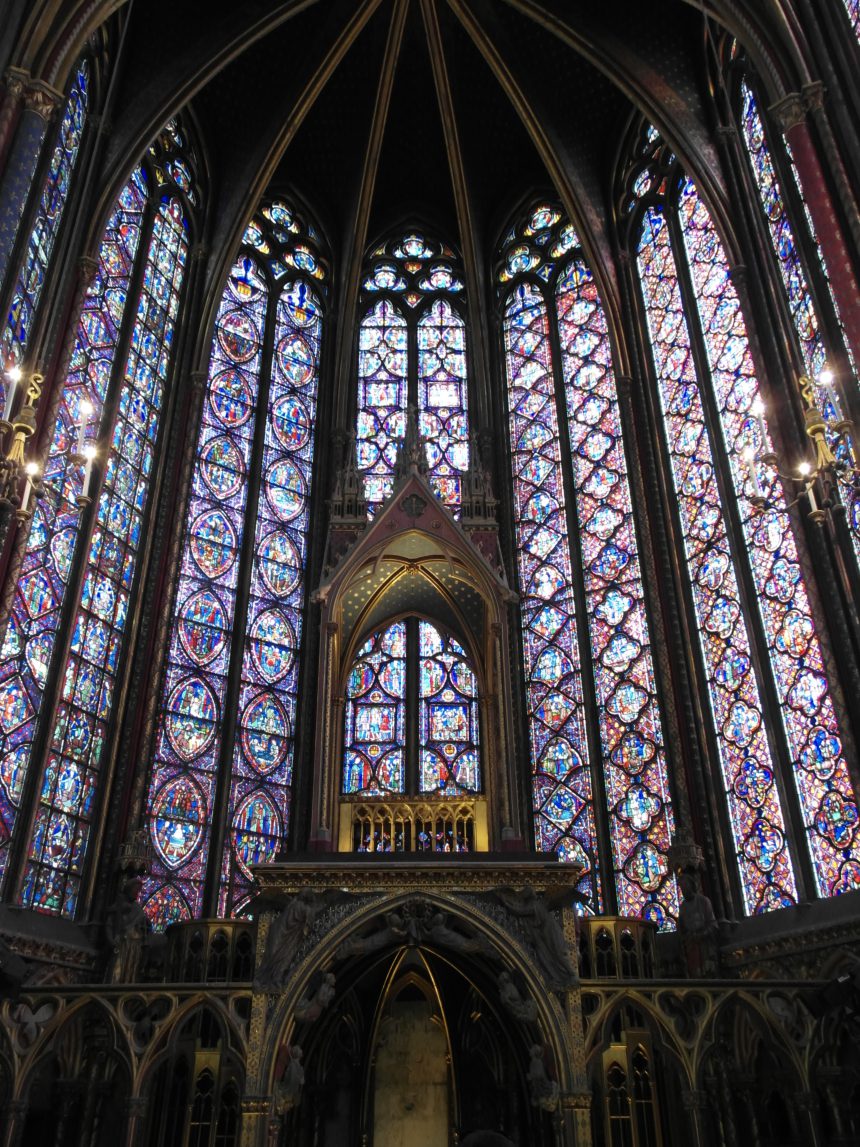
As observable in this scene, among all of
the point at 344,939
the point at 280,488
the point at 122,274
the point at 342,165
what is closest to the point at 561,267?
the point at 342,165

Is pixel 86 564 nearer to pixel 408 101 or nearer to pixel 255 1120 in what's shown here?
pixel 255 1120

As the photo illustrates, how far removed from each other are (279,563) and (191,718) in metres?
2.87

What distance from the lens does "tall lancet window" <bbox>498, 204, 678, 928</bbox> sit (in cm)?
1279

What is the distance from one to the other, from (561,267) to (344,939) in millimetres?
12396

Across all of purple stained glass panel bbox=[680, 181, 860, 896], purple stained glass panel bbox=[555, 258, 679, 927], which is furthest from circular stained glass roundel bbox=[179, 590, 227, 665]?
purple stained glass panel bbox=[680, 181, 860, 896]

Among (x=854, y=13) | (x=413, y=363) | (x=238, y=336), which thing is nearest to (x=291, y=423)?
(x=238, y=336)

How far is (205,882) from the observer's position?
1230 centimetres

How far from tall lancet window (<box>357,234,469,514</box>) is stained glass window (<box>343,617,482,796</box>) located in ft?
7.67

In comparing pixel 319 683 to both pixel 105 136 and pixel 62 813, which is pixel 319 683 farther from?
pixel 105 136

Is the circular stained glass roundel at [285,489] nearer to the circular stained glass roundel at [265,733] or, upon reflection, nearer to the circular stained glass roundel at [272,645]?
the circular stained glass roundel at [272,645]

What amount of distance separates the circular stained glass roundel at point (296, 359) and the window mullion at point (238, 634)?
219mm

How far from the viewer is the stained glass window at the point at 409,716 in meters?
13.7

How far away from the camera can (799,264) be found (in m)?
11.6

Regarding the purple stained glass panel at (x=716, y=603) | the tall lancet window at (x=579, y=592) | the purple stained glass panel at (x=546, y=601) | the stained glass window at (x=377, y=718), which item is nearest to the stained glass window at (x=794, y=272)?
the purple stained glass panel at (x=716, y=603)
